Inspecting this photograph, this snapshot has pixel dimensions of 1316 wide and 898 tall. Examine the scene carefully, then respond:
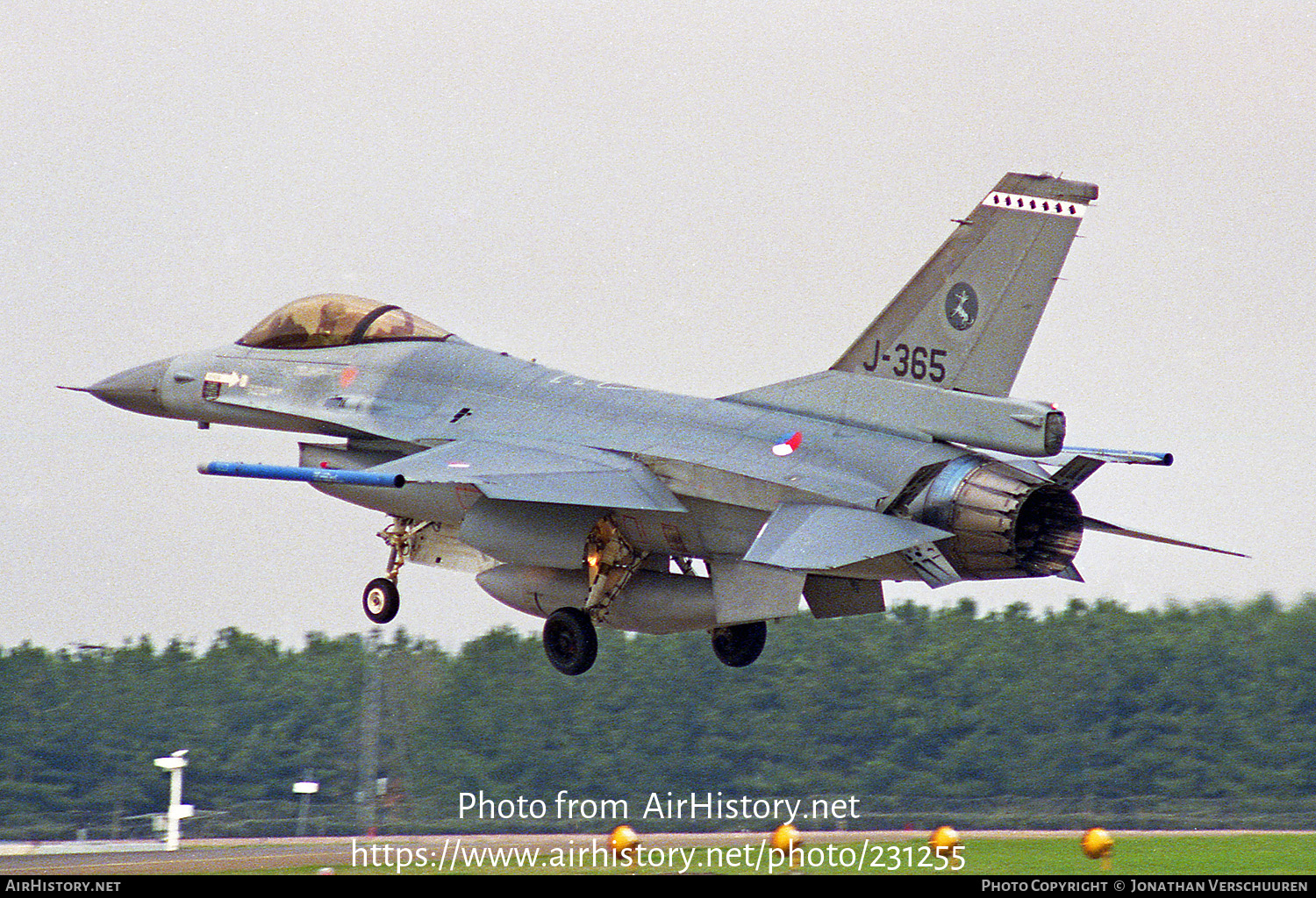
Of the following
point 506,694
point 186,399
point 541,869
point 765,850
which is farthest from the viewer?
point 506,694

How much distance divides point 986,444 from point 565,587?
17.2 ft

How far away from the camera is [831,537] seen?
17156 millimetres

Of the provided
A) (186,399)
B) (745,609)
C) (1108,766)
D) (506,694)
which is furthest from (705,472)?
(506,694)

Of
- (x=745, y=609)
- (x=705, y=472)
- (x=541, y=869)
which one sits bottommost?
(x=541, y=869)

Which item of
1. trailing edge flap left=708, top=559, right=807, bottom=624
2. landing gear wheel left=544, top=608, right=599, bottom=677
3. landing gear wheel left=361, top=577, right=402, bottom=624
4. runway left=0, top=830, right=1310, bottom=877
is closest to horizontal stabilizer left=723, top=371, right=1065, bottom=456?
trailing edge flap left=708, top=559, right=807, bottom=624

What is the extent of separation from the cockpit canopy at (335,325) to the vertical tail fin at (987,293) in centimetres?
621

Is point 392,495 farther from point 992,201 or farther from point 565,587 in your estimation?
point 992,201

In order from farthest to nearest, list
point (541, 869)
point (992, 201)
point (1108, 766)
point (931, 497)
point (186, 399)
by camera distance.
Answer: point (1108, 766) < point (541, 869) < point (186, 399) < point (992, 201) < point (931, 497)

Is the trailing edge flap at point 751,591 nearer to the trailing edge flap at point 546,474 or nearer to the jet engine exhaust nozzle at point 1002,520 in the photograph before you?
the trailing edge flap at point 546,474

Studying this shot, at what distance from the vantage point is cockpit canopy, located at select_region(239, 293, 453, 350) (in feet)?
73.6

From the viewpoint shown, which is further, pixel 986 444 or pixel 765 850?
pixel 765 850

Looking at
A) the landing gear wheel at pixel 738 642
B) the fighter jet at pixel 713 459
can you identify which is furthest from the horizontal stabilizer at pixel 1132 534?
the landing gear wheel at pixel 738 642

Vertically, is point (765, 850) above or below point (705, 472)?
below

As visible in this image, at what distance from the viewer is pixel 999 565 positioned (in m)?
17.8
